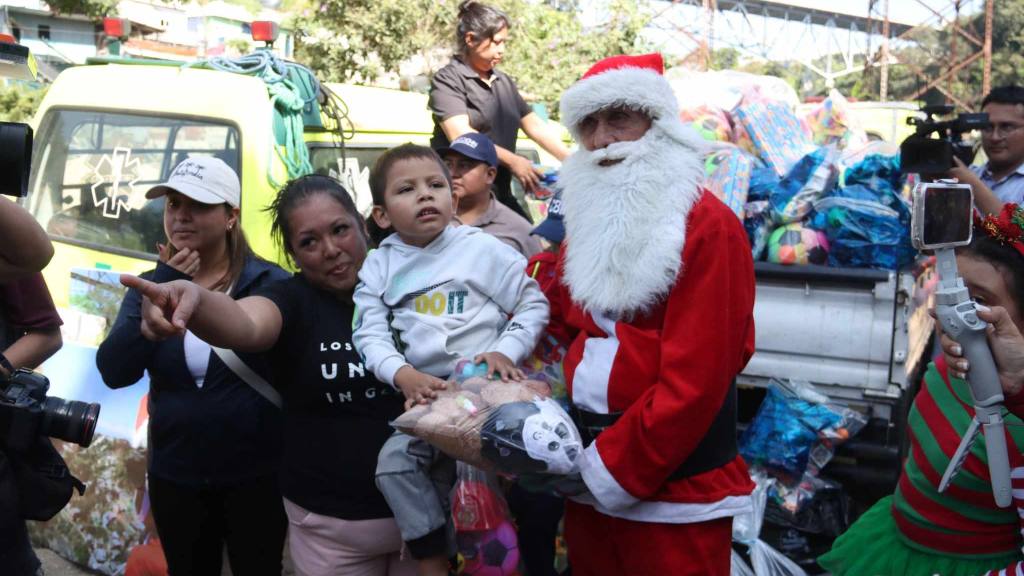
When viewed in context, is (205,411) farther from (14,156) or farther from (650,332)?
(650,332)

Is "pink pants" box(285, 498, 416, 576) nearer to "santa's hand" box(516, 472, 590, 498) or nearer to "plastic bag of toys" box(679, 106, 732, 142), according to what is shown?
"santa's hand" box(516, 472, 590, 498)

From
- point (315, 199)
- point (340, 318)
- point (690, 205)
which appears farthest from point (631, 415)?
point (315, 199)

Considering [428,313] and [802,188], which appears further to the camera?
[802,188]

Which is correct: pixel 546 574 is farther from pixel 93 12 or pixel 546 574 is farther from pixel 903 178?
pixel 93 12

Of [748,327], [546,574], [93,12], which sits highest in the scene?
[93,12]

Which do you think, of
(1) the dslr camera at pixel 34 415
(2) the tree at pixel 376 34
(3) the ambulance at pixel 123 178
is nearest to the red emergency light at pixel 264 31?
(3) the ambulance at pixel 123 178

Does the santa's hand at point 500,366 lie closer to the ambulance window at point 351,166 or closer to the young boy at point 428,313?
the young boy at point 428,313

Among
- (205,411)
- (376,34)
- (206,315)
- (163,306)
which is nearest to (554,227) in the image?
(205,411)

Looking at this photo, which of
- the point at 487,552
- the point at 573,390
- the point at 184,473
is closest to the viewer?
the point at 573,390

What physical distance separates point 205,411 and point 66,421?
0.74 m

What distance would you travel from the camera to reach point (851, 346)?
4.16 meters

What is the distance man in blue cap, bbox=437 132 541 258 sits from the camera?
12.9 ft

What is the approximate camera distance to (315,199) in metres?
2.66

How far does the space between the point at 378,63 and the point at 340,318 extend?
8235 mm
